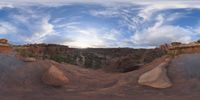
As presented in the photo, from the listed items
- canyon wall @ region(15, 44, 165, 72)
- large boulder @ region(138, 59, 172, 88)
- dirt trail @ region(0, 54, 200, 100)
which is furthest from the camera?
canyon wall @ region(15, 44, 165, 72)

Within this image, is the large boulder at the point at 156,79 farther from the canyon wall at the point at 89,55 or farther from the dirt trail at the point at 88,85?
the canyon wall at the point at 89,55

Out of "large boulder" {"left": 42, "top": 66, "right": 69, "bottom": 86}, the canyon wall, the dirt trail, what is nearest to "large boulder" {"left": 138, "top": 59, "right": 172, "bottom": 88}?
the dirt trail

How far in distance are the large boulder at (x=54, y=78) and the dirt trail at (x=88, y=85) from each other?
0.19 metres

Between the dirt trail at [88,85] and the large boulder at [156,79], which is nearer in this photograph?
the dirt trail at [88,85]

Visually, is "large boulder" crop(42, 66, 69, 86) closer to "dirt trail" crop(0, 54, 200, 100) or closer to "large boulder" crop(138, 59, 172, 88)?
"dirt trail" crop(0, 54, 200, 100)

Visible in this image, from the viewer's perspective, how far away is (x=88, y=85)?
13.2 m

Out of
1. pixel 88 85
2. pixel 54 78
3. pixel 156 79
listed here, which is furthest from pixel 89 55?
pixel 156 79

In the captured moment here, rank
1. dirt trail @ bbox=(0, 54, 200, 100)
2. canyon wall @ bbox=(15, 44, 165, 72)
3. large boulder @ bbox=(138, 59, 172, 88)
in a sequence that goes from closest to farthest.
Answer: dirt trail @ bbox=(0, 54, 200, 100), large boulder @ bbox=(138, 59, 172, 88), canyon wall @ bbox=(15, 44, 165, 72)

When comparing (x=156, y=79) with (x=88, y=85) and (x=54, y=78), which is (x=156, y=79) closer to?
(x=88, y=85)

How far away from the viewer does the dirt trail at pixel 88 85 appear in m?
12.1

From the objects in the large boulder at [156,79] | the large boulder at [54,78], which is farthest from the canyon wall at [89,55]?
the large boulder at [54,78]

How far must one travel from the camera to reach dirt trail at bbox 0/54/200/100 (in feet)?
39.6

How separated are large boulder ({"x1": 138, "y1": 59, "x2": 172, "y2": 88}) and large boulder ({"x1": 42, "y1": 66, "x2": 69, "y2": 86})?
256 cm

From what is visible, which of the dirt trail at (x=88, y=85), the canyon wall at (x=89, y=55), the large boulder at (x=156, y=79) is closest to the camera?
the dirt trail at (x=88, y=85)
